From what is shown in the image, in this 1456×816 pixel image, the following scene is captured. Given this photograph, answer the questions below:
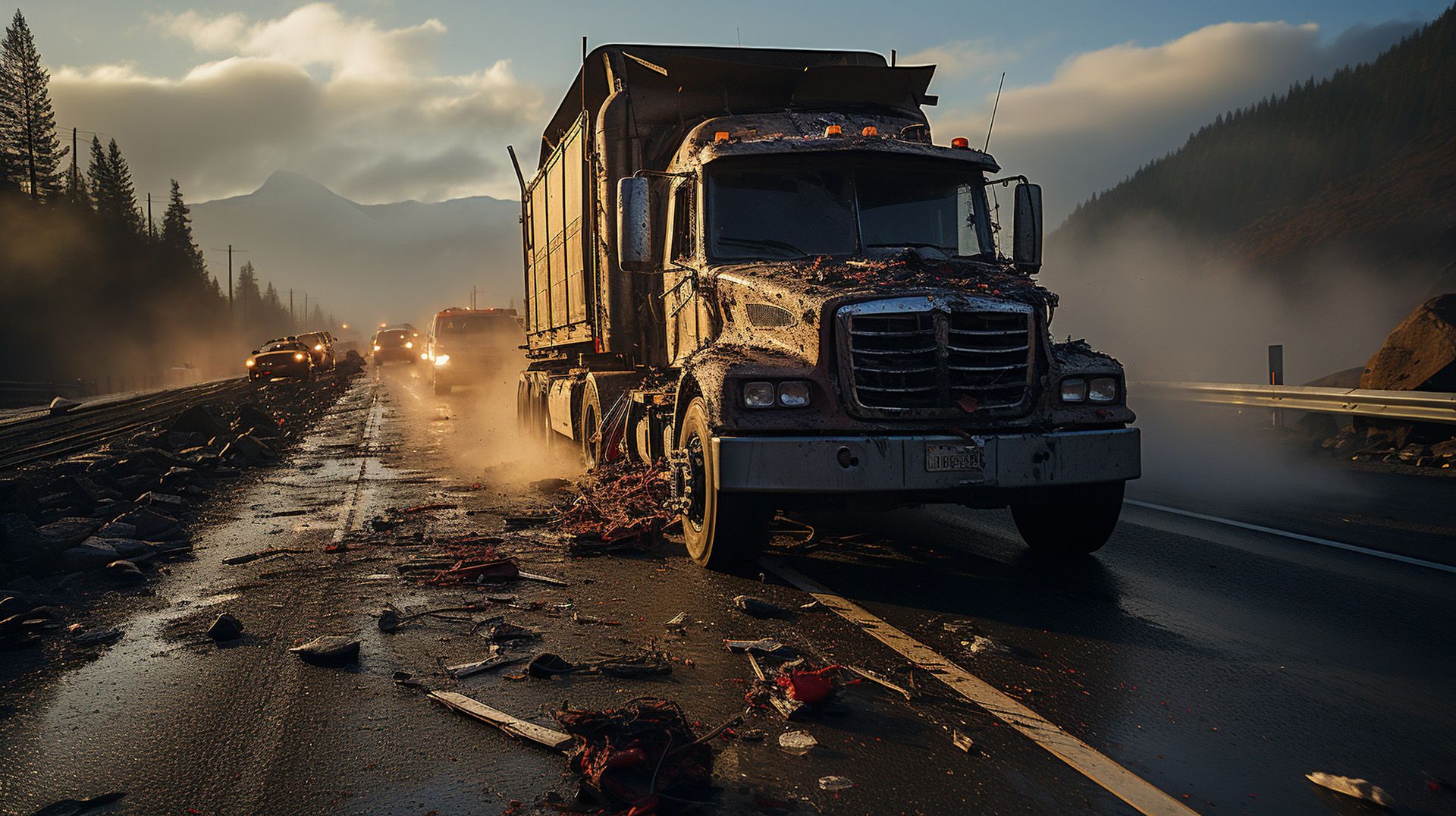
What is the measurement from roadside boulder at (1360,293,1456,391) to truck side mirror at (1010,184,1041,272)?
7307 mm

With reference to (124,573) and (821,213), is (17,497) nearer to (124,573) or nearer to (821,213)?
(124,573)

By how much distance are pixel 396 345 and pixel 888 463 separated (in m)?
52.9

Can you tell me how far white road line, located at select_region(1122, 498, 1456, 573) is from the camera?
6.40m

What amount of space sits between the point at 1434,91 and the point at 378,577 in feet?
505

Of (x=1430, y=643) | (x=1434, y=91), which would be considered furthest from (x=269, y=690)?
(x=1434, y=91)

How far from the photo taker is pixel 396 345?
55.0 metres

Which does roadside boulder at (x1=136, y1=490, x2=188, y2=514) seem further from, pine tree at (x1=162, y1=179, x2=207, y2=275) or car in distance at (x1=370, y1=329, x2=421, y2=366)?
pine tree at (x1=162, y1=179, x2=207, y2=275)

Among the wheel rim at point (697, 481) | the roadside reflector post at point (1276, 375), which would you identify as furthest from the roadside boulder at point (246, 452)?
the roadside reflector post at point (1276, 375)

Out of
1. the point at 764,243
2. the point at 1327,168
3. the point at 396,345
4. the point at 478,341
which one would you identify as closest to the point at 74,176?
the point at 396,345

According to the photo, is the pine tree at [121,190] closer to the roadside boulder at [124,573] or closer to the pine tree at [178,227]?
the pine tree at [178,227]

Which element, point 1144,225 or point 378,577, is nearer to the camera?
point 378,577

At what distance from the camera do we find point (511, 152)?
16.0 metres

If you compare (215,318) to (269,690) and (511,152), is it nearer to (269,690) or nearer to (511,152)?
(511,152)

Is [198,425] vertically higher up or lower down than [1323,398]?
lower down
